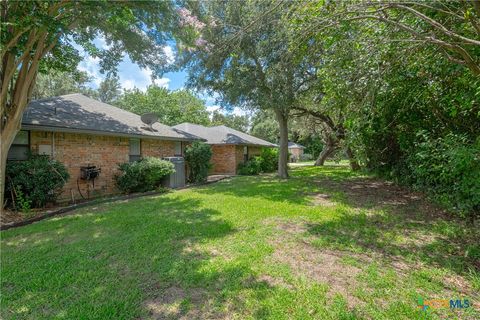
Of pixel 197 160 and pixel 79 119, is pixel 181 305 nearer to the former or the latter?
pixel 79 119

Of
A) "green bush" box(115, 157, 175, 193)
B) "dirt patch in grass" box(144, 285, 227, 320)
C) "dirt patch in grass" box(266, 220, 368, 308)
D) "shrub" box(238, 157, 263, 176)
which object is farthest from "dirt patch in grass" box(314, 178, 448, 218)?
"shrub" box(238, 157, 263, 176)

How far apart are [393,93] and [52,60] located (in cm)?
1109

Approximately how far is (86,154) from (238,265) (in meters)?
7.94

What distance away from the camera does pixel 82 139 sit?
8789 mm

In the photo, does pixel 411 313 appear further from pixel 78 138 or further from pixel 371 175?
pixel 371 175

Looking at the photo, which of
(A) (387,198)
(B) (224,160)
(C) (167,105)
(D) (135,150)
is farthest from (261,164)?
(C) (167,105)

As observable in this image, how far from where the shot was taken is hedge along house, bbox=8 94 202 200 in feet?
24.9

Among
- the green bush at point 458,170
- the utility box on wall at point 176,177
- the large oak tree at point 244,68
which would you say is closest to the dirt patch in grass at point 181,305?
the green bush at point 458,170

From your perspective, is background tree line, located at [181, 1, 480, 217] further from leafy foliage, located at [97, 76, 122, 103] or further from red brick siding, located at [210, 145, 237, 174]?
leafy foliage, located at [97, 76, 122, 103]

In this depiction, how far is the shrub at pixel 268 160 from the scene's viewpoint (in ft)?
65.2

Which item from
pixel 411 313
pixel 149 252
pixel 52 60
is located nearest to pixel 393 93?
pixel 411 313

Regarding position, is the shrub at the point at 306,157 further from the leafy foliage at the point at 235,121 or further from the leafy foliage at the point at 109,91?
the leafy foliage at the point at 109,91

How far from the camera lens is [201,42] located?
9.59 metres

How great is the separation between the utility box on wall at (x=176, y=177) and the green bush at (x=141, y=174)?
1.96ft
